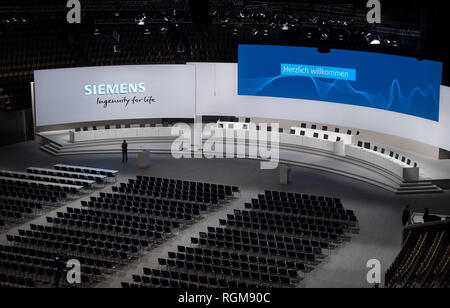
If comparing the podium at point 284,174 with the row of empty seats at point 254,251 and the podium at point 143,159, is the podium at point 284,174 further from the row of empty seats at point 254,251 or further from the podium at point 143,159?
the podium at point 143,159

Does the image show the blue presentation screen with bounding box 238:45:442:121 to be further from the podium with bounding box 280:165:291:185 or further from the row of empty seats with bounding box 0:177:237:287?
the row of empty seats with bounding box 0:177:237:287

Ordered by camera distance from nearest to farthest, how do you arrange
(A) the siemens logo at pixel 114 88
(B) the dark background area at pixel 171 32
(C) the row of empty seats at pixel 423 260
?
(C) the row of empty seats at pixel 423 260
(B) the dark background area at pixel 171 32
(A) the siemens logo at pixel 114 88

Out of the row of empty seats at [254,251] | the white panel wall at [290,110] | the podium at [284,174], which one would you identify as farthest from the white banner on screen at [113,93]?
the row of empty seats at [254,251]

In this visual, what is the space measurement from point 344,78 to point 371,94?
4.97ft

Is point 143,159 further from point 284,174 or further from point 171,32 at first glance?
point 171,32

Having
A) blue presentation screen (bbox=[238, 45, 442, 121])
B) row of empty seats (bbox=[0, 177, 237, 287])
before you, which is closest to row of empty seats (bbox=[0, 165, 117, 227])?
row of empty seats (bbox=[0, 177, 237, 287])

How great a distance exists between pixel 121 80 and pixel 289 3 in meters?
8.73

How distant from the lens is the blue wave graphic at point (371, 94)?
30453 millimetres

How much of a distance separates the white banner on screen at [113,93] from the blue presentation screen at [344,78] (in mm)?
3039

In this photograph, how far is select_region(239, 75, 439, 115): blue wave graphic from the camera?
3045cm

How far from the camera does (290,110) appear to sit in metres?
35.8

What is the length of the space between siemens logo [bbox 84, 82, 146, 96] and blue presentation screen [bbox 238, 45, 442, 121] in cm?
482

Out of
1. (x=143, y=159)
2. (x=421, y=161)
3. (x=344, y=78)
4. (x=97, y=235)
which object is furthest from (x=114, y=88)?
(x=421, y=161)

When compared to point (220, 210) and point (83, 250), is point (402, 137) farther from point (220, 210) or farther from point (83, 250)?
point (83, 250)
